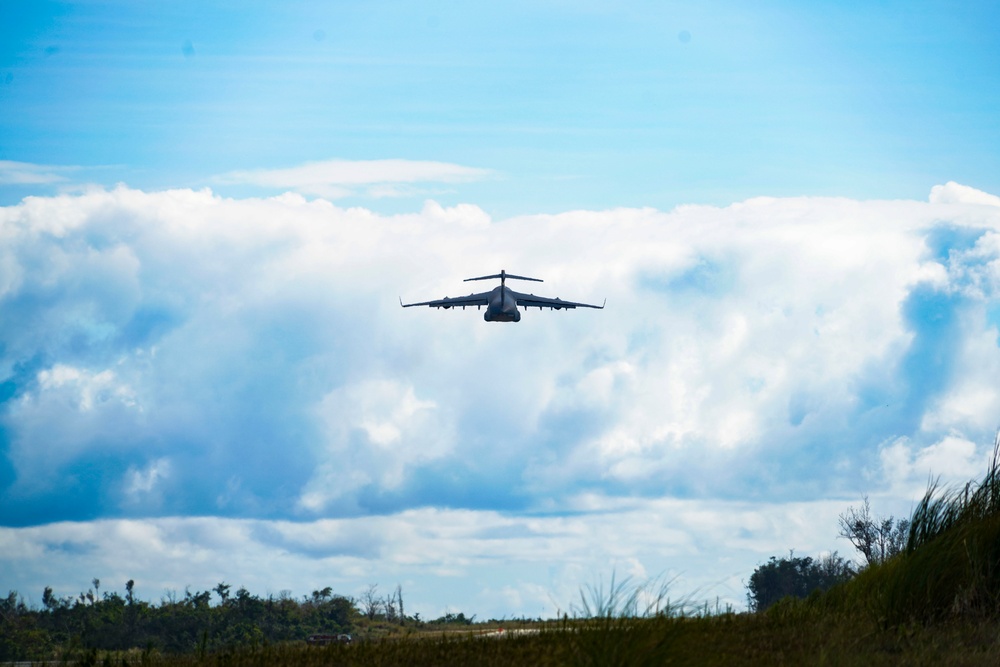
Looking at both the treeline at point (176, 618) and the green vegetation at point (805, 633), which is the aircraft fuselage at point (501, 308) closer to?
the treeline at point (176, 618)

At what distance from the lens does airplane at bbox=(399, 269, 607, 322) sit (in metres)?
69.8

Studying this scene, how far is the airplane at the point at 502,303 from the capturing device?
69.8m

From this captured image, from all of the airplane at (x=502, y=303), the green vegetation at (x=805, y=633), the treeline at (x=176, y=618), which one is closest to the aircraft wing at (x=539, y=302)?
the airplane at (x=502, y=303)

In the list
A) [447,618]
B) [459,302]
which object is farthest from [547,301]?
[447,618]

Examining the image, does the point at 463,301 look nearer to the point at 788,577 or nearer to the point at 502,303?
the point at 502,303

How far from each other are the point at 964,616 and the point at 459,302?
5557cm

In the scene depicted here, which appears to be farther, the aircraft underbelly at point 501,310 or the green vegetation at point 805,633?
the aircraft underbelly at point 501,310

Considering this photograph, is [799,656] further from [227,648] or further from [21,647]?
[21,647]

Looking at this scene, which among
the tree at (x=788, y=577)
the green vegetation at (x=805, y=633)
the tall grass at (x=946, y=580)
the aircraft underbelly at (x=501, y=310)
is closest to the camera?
the green vegetation at (x=805, y=633)

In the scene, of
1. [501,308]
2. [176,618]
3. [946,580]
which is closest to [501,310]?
[501,308]

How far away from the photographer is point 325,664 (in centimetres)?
1817

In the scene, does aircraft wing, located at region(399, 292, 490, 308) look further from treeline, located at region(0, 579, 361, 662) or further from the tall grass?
the tall grass

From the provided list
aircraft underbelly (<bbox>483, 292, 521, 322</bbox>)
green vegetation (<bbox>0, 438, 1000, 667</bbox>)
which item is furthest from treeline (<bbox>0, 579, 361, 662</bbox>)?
green vegetation (<bbox>0, 438, 1000, 667</bbox>)

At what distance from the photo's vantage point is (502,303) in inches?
2734
